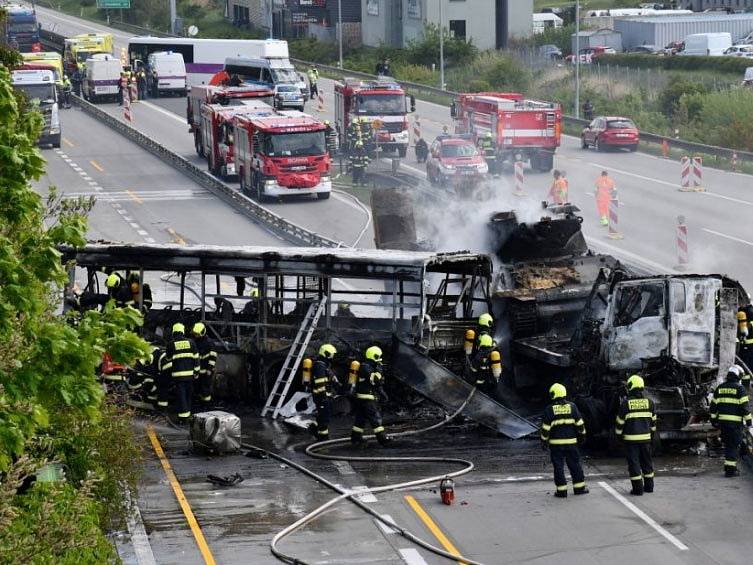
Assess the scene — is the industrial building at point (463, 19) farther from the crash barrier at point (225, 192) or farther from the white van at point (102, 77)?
the crash barrier at point (225, 192)

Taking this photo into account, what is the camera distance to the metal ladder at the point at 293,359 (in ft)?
65.7

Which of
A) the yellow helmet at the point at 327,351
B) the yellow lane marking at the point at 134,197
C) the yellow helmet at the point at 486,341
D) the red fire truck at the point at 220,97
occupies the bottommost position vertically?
the yellow lane marking at the point at 134,197

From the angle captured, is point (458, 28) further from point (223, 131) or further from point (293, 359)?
point (293, 359)

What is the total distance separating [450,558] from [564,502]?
2242mm

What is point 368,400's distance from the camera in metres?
18.4

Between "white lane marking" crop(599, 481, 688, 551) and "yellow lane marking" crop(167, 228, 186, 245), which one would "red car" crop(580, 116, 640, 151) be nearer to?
"yellow lane marking" crop(167, 228, 186, 245)

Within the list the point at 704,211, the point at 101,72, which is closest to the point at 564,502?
the point at 704,211

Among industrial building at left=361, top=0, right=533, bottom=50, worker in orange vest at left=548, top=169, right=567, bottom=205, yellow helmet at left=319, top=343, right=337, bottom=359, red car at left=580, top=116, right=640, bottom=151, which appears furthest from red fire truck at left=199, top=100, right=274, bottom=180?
industrial building at left=361, top=0, right=533, bottom=50

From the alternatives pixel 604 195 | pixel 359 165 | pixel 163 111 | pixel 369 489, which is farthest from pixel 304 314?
pixel 163 111

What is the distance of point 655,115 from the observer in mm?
64125

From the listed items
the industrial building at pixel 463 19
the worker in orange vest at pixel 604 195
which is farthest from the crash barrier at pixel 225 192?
the industrial building at pixel 463 19

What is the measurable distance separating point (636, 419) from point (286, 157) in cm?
2679

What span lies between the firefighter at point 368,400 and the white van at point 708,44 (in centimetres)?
6572

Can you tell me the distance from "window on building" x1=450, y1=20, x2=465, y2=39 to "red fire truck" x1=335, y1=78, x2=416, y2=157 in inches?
1486
